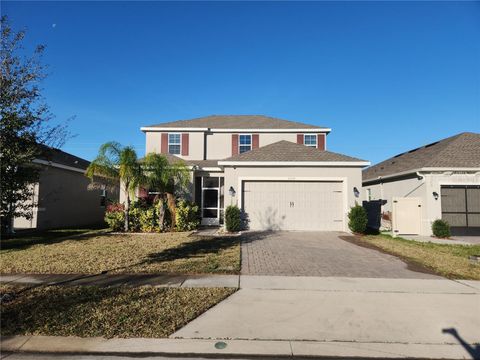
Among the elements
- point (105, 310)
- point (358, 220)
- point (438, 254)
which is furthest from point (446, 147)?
point (105, 310)

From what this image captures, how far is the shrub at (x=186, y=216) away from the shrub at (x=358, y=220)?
752cm

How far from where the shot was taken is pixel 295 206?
16.0m

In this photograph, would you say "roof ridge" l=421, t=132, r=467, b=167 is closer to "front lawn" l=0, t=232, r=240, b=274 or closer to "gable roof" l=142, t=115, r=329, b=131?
"gable roof" l=142, t=115, r=329, b=131

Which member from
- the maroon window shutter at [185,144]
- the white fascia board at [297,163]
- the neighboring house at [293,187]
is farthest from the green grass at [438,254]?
the maroon window shutter at [185,144]

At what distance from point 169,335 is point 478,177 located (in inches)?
659

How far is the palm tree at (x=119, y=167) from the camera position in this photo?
14.7 metres

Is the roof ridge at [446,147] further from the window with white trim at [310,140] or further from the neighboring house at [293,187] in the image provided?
the window with white trim at [310,140]

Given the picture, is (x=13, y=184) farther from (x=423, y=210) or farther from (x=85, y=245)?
(x=423, y=210)

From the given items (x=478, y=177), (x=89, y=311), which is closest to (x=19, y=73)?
(x=89, y=311)

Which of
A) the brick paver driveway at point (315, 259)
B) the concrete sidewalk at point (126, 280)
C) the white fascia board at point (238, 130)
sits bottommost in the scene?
the concrete sidewalk at point (126, 280)

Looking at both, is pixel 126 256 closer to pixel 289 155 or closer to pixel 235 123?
pixel 289 155

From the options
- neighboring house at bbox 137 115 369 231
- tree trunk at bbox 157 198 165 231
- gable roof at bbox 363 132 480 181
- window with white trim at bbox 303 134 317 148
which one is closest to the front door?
neighboring house at bbox 137 115 369 231

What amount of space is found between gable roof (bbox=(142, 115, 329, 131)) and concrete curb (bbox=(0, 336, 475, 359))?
18814 mm

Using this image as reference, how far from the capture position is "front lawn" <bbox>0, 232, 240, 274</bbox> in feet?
25.7
